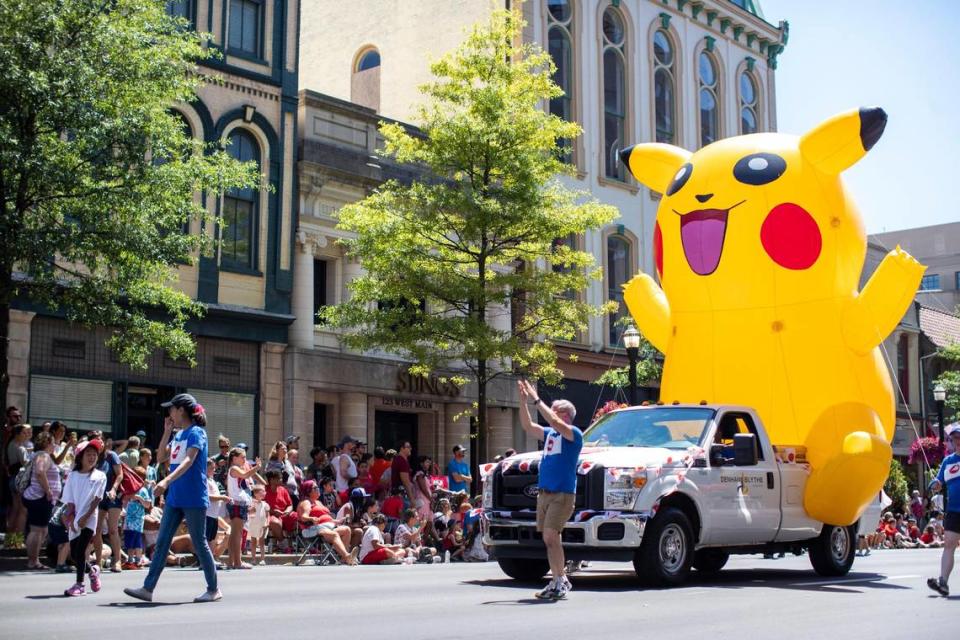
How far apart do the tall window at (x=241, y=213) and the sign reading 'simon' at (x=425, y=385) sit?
4763 mm

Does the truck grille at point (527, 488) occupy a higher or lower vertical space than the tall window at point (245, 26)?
lower

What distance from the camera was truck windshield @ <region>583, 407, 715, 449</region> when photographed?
13.3 m

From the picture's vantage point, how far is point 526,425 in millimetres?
11188

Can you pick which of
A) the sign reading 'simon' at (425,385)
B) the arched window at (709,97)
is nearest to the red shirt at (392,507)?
the sign reading 'simon' at (425,385)

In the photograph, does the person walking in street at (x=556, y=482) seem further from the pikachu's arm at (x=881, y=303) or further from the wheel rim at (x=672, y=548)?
the pikachu's arm at (x=881, y=303)

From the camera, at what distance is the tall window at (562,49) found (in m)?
36.1

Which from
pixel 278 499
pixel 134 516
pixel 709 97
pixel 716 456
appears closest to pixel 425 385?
pixel 278 499

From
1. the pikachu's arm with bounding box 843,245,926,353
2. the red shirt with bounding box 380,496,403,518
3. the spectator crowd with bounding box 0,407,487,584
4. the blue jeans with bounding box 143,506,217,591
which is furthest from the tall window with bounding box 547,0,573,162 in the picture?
the blue jeans with bounding box 143,506,217,591

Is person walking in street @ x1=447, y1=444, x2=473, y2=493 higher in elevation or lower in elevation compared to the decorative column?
lower

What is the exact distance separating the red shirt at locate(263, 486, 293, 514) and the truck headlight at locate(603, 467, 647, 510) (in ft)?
25.2

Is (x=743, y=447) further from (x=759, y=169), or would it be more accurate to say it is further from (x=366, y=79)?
(x=366, y=79)

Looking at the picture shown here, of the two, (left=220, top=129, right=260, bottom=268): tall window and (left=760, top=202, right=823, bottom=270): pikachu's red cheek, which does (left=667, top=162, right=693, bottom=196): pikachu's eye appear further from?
(left=220, top=129, right=260, bottom=268): tall window

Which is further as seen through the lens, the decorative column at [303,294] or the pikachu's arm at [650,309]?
the decorative column at [303,294]

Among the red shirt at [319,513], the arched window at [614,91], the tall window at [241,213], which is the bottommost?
the red shirt at [319,513]
